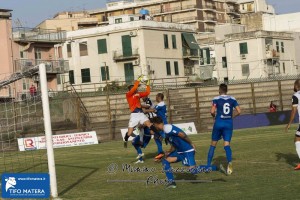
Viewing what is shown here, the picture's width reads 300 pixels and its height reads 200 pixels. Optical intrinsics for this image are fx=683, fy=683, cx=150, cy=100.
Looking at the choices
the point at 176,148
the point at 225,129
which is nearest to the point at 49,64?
the point at 225,129

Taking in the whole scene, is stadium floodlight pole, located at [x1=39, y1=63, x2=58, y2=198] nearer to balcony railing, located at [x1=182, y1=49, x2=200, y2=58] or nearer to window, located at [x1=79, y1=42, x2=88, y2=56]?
window, located at [x1=79, y1=42, x2=88, y2=56]

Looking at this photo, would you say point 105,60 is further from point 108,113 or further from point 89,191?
point 89,191

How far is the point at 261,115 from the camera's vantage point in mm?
47906

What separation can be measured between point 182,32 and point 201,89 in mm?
27464

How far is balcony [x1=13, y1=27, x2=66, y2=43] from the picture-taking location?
2642 inches

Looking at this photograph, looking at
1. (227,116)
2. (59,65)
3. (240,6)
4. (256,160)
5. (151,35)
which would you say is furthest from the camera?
(240,6)

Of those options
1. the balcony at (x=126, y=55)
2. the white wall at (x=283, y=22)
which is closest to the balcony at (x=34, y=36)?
the balcony at (x=126, y=55)

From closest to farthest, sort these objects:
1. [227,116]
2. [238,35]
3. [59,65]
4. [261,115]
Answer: [227,116] → [261,115] → [59,65] → [238,35]

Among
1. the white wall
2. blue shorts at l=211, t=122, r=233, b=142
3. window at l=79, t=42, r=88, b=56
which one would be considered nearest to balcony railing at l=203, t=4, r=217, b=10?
the white wall

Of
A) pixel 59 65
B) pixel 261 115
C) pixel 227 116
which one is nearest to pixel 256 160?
pixel 227 116

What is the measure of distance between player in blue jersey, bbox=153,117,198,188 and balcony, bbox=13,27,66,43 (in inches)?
2088

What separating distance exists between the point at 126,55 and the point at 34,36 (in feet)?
39.0

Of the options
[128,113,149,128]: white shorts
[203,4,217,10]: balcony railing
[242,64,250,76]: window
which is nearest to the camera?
[128,113,149,128]: white shorts

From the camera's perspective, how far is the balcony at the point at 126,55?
248 ft
